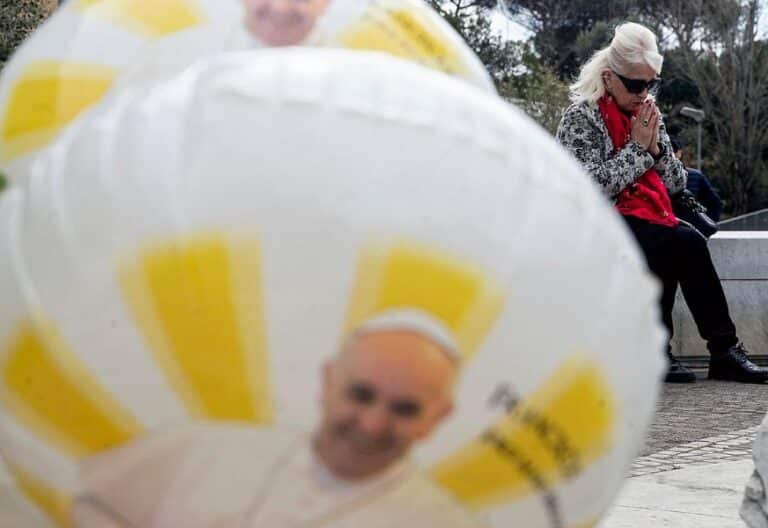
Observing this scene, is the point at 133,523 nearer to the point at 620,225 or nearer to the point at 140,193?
the point at 140,193

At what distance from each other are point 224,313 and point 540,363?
44cm

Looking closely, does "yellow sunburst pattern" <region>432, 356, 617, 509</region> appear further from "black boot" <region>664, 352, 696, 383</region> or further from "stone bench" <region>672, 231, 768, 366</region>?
"stone bench" <region>672, 231, 768, 366</region>

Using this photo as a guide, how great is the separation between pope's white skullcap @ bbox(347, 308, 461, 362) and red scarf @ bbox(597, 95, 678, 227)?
14.8 ft

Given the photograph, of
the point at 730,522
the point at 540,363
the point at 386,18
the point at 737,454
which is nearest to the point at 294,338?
the point at 540,363

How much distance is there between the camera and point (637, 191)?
657 cm

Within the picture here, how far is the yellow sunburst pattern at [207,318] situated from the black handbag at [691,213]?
562 centimetres

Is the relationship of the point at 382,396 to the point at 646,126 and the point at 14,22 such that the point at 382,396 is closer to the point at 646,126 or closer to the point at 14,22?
the point at 646,126

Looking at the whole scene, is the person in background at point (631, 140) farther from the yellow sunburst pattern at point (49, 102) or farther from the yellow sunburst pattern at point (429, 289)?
the yellow sunburst pattern at point (429, 289)

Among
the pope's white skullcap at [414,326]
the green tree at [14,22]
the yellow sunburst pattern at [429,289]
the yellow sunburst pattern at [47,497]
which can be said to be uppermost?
the yellow sunburst pattern at [429,289]

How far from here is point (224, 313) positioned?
1.84m

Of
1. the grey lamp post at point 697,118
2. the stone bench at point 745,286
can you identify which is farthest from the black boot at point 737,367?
the grey lamp post at point 697,118

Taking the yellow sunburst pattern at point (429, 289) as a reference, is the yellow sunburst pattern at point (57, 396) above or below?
below

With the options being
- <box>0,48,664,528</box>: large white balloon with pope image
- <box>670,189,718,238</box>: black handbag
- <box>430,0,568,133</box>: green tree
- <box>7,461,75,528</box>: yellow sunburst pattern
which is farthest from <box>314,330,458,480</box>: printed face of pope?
<box>430,0,568,133</box>: green tree

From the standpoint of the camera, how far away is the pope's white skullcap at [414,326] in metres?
1.83
